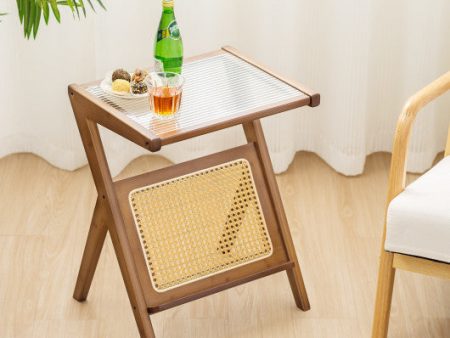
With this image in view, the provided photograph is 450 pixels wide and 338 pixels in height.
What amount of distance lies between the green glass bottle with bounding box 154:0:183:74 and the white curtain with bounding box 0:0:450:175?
0.68 meters

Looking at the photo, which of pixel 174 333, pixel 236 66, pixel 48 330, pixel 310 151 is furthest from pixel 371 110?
pixel 48 330

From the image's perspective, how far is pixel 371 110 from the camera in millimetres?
3410

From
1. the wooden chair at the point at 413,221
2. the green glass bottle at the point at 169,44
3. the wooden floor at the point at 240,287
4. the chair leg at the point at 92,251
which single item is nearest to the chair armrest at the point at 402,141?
the wooden chair at the point at 413,221

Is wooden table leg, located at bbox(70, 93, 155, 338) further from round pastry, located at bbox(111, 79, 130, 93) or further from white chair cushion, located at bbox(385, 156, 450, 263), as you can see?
white chair cushion, located at bbox(385, 156, 450, 263)

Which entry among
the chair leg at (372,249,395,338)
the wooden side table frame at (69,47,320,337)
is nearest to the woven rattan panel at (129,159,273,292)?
the wooden side table frame at (69,47,320,337)

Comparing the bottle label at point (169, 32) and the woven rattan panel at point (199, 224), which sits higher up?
the bottle label at point (169, 32)

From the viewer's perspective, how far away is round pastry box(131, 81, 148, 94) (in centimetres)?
234

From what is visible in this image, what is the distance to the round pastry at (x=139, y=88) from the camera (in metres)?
2.34

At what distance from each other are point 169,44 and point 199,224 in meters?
0.48

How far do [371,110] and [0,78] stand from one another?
1303 millimetres

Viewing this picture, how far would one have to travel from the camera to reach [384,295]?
7.70 feet

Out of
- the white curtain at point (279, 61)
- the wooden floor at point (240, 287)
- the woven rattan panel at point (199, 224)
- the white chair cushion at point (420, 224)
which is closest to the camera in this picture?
the white chair cushion at point (420, 224)

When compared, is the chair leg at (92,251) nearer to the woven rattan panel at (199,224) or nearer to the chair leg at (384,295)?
the woven rattan panel at (199,224)

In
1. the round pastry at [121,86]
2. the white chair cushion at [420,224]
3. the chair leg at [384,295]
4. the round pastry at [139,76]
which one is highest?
the round pastry at [139,76]
